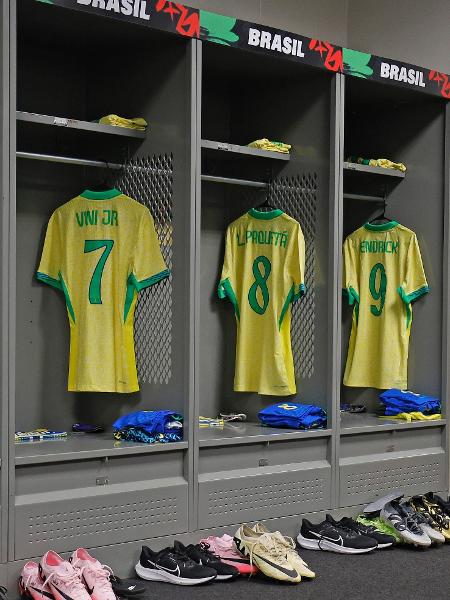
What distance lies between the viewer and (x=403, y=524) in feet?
13.7

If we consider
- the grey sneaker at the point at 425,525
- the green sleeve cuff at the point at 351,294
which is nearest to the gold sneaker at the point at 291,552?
the grey sneaker at the point at 425,525

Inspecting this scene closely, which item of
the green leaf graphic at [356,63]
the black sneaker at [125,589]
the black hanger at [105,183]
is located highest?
the green leaf graphic at [356,63]

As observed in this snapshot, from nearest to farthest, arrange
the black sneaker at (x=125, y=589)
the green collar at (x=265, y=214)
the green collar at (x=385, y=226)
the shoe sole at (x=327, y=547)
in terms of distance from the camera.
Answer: the black sneaker at (x=125, y=589), the shoe sole at (x=327, y=547), the green collar at (x=265, y=214), the green collar at (x=385, y=226)

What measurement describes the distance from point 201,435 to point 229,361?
0.87 metres

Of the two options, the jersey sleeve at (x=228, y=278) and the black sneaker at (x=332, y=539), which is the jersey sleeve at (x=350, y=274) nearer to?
the jersey sleeve at (x=228, y=278)

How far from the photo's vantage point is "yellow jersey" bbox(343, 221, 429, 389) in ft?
16.3

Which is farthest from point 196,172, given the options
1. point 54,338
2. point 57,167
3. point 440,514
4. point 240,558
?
point 440,514

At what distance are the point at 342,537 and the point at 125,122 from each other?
206cm

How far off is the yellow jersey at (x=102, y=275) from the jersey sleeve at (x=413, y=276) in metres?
1.61

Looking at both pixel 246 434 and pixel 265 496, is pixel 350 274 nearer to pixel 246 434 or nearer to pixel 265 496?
pixel 246 434

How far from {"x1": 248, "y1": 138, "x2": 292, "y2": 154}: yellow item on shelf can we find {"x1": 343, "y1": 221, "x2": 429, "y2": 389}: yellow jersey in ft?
2.60

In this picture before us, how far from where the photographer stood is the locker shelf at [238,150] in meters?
4.17

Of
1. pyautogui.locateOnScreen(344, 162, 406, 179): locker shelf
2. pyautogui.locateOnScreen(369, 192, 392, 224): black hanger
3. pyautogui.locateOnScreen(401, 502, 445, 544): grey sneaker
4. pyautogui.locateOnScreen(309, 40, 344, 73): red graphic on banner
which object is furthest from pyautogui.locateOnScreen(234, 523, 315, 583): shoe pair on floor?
pyautogui.locateOnScreen(309, 40, 344, 73): red graphic on banner

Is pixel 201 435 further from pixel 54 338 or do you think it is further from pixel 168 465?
pixel 54 338
